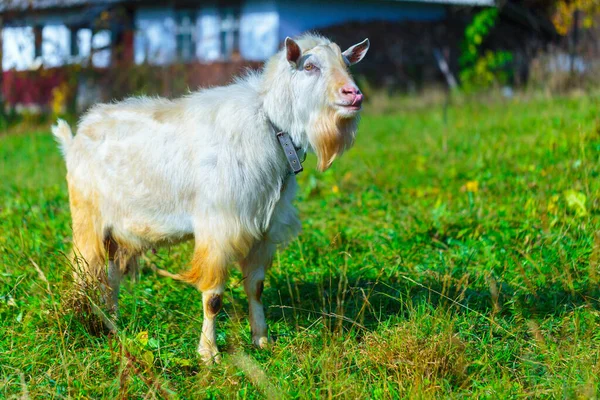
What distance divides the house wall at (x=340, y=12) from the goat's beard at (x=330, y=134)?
1558cm

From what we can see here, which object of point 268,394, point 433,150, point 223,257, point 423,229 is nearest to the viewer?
point 268,394

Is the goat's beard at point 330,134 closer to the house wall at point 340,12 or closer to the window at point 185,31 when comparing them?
the house wall at point 340,12

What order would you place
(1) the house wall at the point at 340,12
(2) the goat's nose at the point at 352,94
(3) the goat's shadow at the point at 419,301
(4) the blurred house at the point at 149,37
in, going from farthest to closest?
(1) the house wall at the point at 340,12, (4) the blurred house at the point at 149,37, (3) the goat's shadow at the point at 419,301, (2) the goat's nose at the point at 352,94

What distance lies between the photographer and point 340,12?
2114cm

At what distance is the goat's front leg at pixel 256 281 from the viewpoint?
3984 millimetres

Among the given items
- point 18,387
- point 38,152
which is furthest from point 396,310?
point 38,152

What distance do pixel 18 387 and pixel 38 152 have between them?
27.3 feet

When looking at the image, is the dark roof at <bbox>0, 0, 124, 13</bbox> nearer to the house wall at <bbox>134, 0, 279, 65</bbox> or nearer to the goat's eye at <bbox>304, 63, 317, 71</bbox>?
the house wall at <bbox>134, 0, 279, 65</bbox>

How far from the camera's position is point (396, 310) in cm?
421

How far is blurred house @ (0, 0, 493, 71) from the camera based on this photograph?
19516 mm

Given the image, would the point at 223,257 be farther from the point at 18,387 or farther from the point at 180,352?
the point at 18,387

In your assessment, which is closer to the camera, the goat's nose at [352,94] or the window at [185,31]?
the goat's nose at [352,94]

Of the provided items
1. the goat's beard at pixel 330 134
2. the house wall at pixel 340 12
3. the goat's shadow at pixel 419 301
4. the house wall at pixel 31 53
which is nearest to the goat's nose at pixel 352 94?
the goat's beard at pixel 330 134

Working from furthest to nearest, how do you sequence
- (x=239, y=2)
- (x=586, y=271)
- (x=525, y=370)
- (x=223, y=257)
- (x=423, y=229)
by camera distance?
(x=239, y=2), (x=423, y=229), (x=586, y=271), (x=223, y=257), (x=525, y=370)
